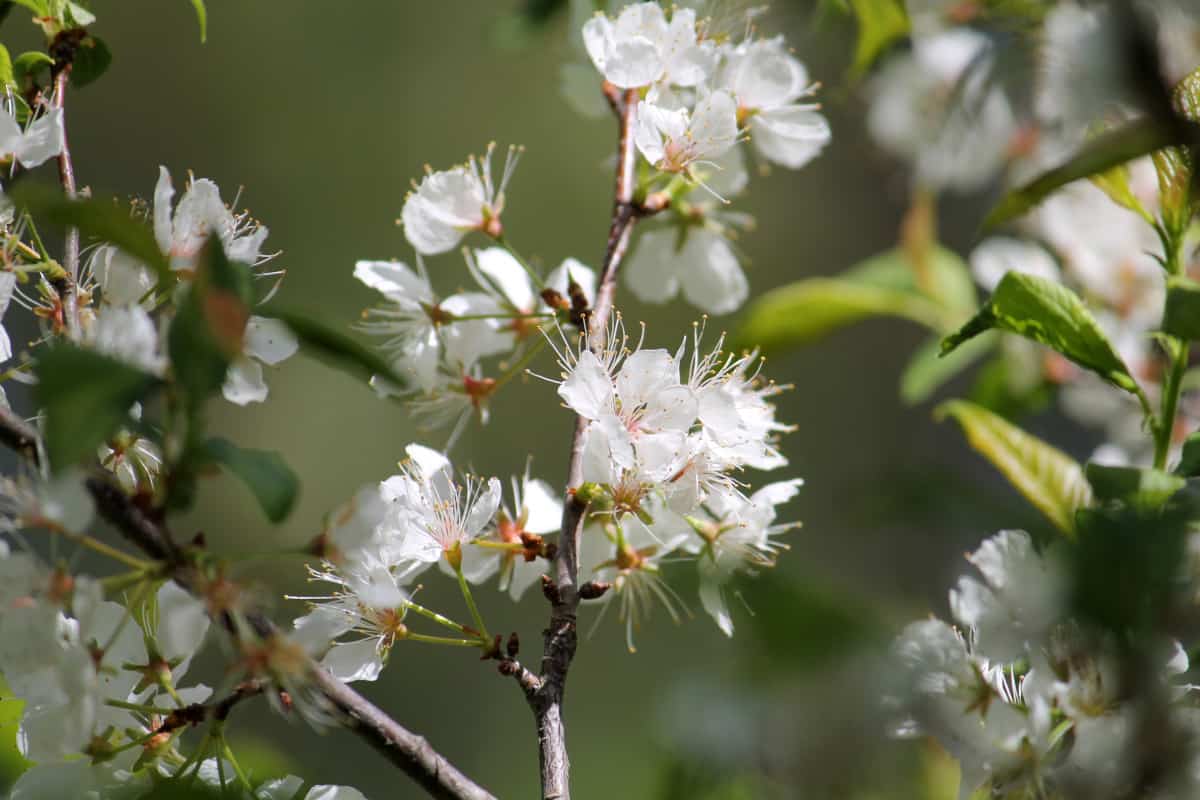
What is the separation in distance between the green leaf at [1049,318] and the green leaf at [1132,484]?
67mm

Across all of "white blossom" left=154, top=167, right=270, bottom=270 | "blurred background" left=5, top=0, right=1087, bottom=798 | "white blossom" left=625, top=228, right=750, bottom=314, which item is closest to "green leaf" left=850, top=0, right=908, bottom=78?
"white blossom" left=625, top=228, right=750, bottom=314

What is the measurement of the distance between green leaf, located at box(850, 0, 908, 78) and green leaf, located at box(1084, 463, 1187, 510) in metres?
0.43

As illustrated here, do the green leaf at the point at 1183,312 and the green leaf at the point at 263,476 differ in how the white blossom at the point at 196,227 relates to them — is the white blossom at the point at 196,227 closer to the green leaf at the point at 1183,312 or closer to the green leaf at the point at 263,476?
the green leaf at the point at 263,476

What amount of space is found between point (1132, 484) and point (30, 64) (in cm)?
65

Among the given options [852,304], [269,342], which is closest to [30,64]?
[269,342]

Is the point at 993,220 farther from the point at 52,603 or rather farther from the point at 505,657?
the point at 52,603

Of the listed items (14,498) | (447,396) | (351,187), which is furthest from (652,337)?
(14,498)

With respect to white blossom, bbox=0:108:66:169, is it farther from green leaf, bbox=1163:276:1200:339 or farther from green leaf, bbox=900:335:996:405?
green leaf, bbox=900:335:996:405

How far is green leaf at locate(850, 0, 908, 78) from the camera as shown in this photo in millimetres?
906

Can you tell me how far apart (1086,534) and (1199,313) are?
0.79 feet

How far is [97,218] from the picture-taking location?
420 mm

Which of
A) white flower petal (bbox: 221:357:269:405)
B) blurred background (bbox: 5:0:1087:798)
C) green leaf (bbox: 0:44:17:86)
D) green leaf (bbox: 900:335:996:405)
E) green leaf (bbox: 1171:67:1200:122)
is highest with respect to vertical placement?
green leaf (bbox: 1171:67:1200:122)

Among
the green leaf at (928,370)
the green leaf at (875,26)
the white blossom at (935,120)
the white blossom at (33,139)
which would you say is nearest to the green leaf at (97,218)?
the white blossom at (33,139)

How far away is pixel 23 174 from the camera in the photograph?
2.10 feet
